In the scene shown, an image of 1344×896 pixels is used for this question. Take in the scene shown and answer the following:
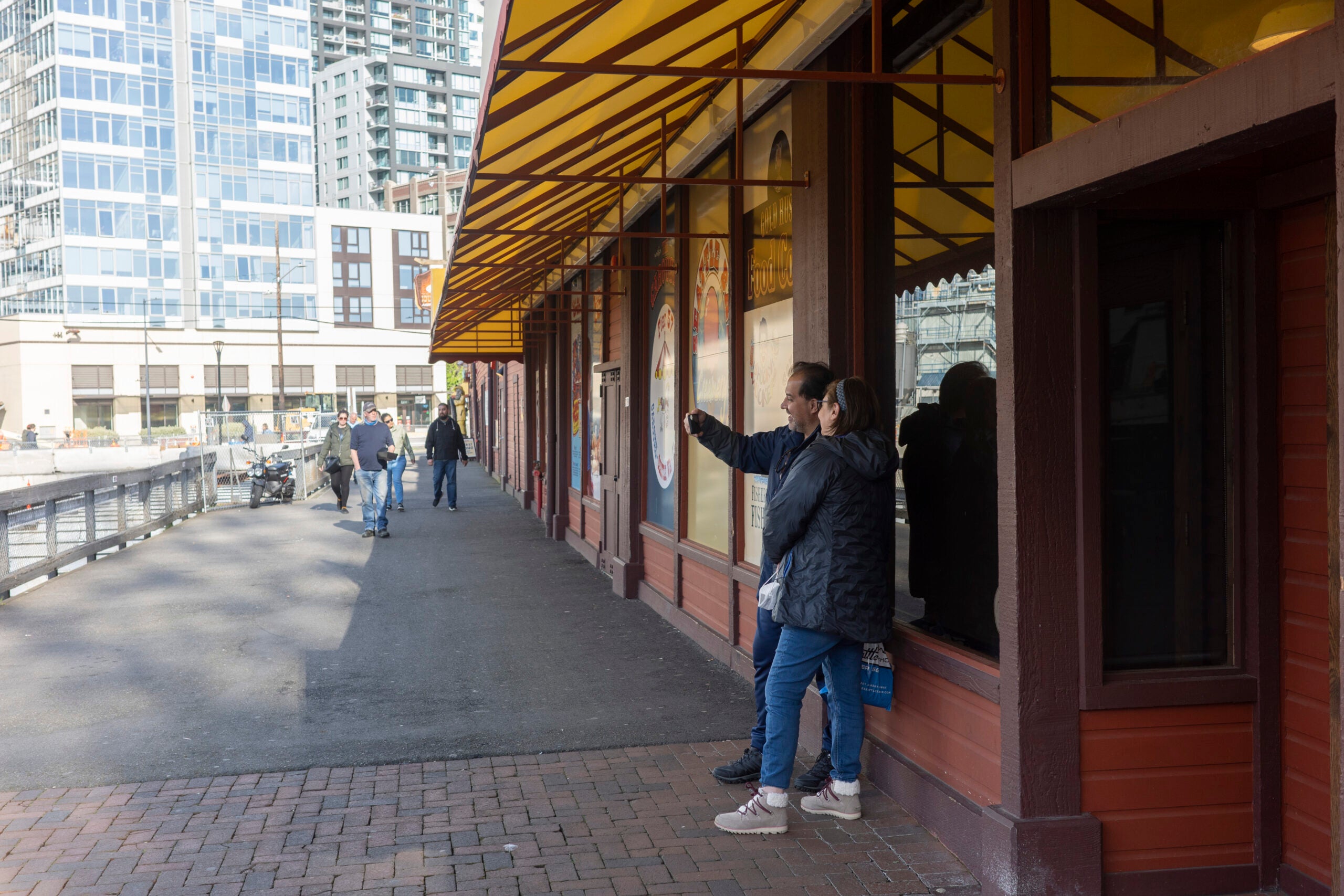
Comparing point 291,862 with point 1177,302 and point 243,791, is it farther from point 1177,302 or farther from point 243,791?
point 1177,302

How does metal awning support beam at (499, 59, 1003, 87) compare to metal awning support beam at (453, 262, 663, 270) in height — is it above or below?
above

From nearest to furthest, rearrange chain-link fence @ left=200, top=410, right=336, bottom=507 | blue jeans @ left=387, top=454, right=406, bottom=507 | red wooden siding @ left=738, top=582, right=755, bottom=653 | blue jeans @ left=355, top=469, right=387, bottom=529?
1. red wooden siding @ left=738, top=582, right=755, bottom=653
2. blue jeans @ left=355, top=469, right=387, bottom=529
3. blue jeans @ left=387, top=454, right=406, bottom=507
4. chain-link fence @ left=200, top=410, right=336, bottom=507

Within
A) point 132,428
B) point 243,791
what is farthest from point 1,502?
point 132,428

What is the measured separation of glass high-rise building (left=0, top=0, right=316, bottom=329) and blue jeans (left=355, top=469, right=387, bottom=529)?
→ 2359 inches

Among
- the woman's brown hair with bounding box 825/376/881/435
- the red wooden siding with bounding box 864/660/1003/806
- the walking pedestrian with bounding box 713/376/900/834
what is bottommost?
the red wooden siding with bounding box 864/660/1003/806

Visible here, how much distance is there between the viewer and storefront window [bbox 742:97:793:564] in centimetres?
616

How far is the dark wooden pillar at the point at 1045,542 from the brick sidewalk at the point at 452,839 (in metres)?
0.45

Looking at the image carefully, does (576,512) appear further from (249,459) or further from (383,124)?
(383,124)

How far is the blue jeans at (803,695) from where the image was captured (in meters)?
4.36

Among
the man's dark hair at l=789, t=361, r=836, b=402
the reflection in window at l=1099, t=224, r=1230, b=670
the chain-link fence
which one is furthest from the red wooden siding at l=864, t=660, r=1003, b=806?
the chain-link fence

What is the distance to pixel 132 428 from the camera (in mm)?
72062

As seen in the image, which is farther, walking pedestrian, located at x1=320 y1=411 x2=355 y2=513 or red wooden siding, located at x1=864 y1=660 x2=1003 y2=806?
walking pedestrian, located at x1=320 y1=411 x2=355 y2=513

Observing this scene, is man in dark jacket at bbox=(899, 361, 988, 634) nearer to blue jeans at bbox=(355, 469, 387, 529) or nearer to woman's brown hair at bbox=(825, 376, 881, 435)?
woman's brown hair at bbox=(825, 376, 881, 435)

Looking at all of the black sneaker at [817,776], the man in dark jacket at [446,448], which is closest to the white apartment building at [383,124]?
the man in dark jacket at [446,448]
